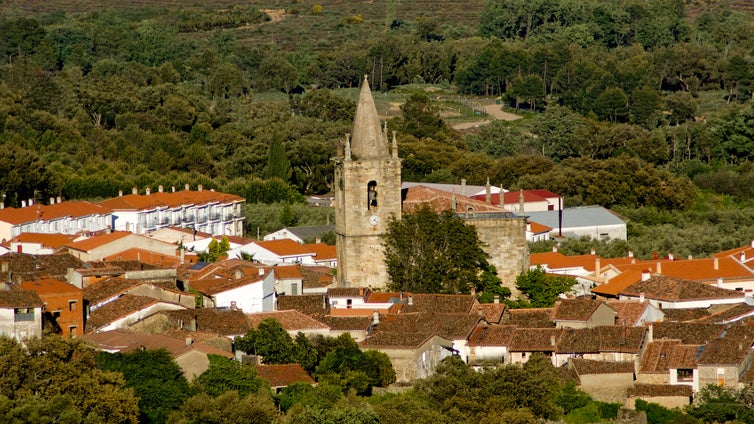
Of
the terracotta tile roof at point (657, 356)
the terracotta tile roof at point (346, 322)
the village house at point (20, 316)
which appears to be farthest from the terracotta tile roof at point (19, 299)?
the terracotta tile roof at point (657, 356)

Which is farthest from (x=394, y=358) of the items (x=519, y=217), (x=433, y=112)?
(x=433, y=112)

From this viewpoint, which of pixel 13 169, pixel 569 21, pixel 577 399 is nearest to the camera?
pixel 577 399

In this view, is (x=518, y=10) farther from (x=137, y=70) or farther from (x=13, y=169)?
(x=13, y=169)

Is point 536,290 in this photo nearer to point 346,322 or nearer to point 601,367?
point 346,322

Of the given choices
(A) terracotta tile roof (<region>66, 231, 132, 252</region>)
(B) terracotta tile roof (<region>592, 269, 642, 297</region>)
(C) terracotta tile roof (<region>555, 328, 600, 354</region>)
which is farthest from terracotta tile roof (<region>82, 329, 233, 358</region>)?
(B) terracotta tile roof (<region>592, 269, 642, 297</region>)

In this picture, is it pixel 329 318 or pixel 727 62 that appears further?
pixel 727 62

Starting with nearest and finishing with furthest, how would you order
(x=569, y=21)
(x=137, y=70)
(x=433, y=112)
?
(x=433, y=112) → (x=137, y=70) → (x=569, y=21)
